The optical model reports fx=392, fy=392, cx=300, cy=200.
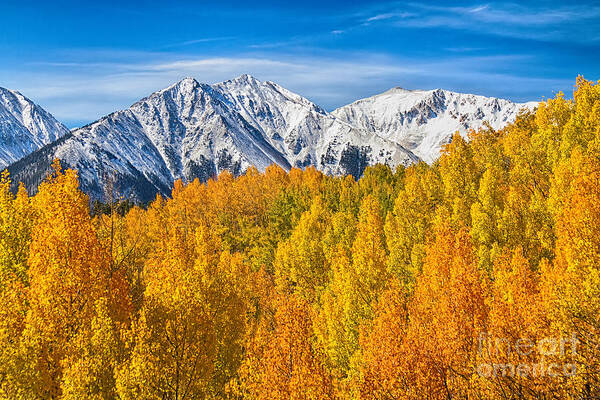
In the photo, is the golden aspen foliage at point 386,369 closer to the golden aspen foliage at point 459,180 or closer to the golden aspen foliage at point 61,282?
the golden aspen foliage at point 61,282

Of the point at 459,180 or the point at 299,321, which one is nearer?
the point at 299,321

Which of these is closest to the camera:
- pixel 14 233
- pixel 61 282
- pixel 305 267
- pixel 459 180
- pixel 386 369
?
pixel 61 282

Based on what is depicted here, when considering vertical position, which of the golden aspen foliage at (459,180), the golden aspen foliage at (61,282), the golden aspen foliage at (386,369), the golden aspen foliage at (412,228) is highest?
the golden aspen foliage at (459,180)

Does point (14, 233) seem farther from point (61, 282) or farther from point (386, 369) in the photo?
point (386, 369)

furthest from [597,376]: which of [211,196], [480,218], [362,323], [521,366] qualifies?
[211,196]

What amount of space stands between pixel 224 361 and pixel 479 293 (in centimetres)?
2020

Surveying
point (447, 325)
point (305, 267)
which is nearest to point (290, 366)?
point (447, 325)

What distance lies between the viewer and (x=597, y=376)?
18891 mm

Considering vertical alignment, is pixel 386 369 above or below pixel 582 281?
below

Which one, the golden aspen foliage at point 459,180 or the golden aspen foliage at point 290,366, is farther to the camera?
the golden aspen foliage at point 459,180

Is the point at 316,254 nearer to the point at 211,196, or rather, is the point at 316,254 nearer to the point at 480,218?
the point at 480,218

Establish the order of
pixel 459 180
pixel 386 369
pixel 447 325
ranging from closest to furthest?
1. pixel 386 369
2. pixel 447 325
3. pixel 459 180

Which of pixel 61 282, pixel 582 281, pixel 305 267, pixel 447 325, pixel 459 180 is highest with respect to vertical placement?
pixel 459 180

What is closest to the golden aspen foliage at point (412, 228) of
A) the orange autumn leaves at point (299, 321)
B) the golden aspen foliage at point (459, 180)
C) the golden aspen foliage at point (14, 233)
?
the golden aspen foliage at point (459, 180)
